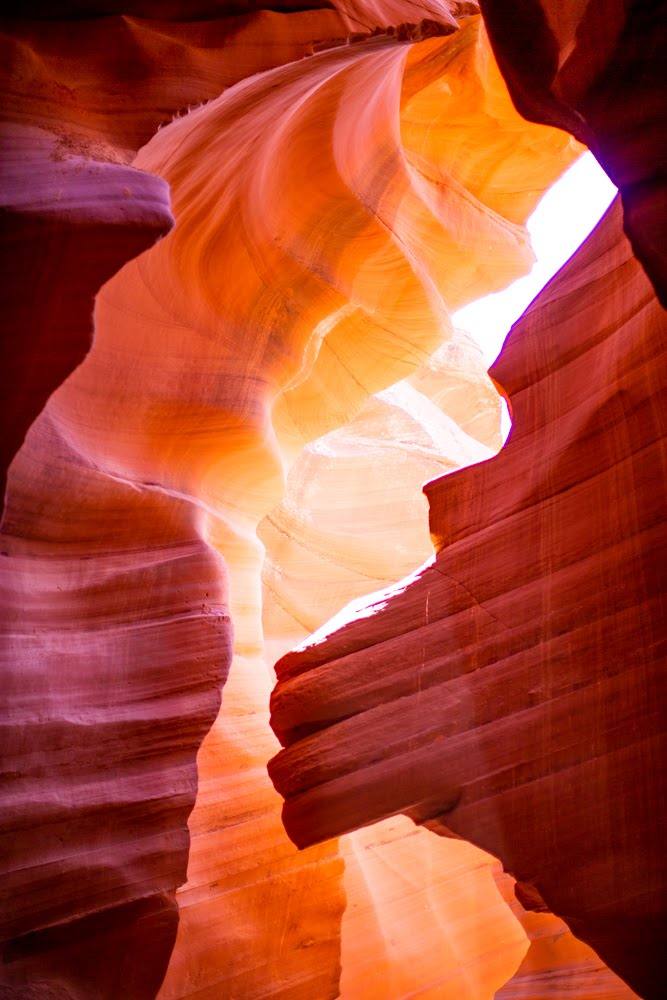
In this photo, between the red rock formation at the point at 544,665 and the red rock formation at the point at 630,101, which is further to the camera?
the red rock formation at the point at 544,665

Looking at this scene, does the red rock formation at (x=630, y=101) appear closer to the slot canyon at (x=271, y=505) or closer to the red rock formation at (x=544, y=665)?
the slot canyon at (x=271, y=505)

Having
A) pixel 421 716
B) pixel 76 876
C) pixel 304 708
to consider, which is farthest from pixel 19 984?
pixel 421 716

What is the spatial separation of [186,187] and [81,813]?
306 centimetres

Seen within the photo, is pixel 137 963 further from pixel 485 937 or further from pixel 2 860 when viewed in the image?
pixel 485 937

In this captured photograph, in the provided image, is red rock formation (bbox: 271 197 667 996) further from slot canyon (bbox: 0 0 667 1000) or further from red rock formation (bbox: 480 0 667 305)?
red rock formation (bbox: 480 0 667 305)

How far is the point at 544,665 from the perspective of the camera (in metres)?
3.90

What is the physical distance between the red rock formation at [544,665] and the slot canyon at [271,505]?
0.05ft

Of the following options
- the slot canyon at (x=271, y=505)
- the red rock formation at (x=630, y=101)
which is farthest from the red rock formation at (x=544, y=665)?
the red rock formation at (x=630, y=101)

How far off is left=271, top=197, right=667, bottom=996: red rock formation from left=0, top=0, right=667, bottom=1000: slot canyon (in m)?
0.01

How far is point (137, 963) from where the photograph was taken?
171 inches

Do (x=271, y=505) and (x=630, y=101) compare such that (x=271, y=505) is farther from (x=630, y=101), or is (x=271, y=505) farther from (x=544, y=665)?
(x=630, y=101)

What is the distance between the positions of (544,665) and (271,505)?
276 cm

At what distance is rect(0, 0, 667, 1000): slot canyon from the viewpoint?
3633 millimetres

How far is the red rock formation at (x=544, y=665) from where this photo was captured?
3.61m
